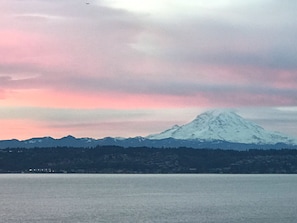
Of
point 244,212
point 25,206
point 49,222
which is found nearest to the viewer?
point 49,222

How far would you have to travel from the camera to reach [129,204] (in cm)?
15288

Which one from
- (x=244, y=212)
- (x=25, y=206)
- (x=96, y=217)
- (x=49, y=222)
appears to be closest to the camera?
(x=49, y=222)

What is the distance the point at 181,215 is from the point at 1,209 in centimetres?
3744

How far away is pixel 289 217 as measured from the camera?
12238 centimetres

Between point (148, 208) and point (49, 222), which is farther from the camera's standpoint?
point (148, 208)

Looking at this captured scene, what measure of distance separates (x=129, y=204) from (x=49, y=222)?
4320cm

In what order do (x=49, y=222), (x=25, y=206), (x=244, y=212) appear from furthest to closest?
1. (x=25, y=206)
2. (x=244, y=212)
3. (x=49, y=222)

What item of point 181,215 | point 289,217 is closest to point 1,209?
point 181,215

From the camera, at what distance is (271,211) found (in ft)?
445

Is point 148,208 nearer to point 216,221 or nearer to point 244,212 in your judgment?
point 244,212

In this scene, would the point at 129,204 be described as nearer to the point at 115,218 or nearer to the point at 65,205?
the point at 65,205

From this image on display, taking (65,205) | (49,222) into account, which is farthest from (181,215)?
(65,205)

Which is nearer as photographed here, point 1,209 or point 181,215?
point 181,215

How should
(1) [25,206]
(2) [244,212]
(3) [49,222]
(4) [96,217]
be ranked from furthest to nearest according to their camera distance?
(1) [25,206]
(2) [244,212]
(4) [96,217]
(3) [49,222]
